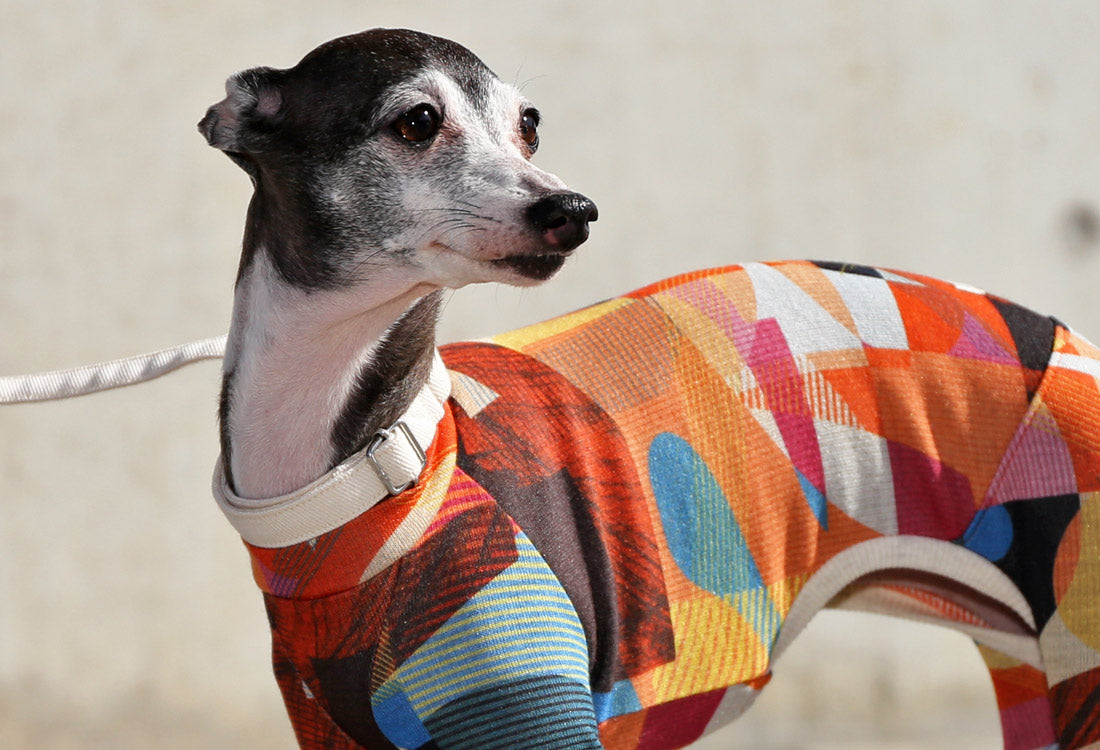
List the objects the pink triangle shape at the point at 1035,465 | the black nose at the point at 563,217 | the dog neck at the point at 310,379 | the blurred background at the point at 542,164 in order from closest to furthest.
→ the black nose at the point at 563,217, the dog neck at the point at 310,379, the pink triangle shape at the point at 1035,465, the blurred background at the point at 542,164

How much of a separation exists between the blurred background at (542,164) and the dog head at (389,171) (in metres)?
1.66

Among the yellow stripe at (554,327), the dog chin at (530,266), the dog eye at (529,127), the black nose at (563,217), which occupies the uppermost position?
the dog eye at (529,127)

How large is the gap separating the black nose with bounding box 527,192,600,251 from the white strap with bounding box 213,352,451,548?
26 centimetres

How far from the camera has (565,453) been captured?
1.43 metres

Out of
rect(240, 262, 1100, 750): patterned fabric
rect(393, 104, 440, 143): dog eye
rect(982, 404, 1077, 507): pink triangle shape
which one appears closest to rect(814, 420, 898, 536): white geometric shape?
rect(240, 262, 1100, 750): patterned fabric

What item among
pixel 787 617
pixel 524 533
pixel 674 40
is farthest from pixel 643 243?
pixel 524 533

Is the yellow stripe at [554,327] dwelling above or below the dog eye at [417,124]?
below

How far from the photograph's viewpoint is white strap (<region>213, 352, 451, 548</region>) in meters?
1.31

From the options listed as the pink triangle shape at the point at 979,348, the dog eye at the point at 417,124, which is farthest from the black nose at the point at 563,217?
the pink triangle shape at the point at 979,348

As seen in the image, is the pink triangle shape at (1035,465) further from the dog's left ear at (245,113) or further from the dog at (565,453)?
the dog's left ear at (245,113)

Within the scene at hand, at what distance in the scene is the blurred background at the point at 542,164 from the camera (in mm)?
2916

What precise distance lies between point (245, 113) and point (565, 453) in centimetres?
50

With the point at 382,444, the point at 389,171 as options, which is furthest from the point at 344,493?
the point at 389,171

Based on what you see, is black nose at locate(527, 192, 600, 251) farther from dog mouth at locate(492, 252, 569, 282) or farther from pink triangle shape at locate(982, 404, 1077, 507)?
pink triangle shape at locate(982, 404, 1077, 507)
